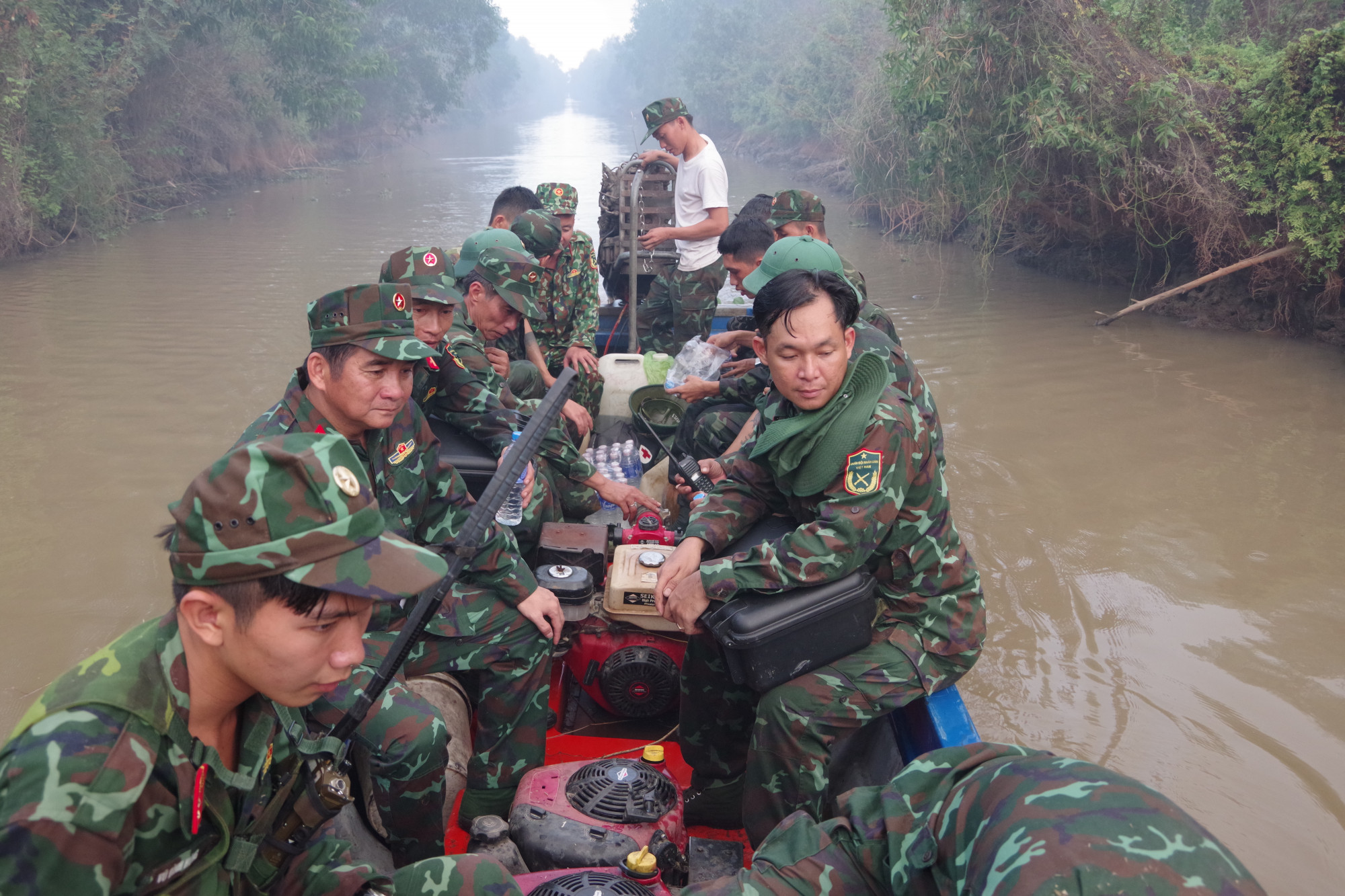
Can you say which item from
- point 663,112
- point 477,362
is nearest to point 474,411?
point 477,362

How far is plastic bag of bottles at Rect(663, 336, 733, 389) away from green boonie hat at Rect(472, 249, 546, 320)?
1.22 metres

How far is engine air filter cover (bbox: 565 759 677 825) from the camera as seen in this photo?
2.70 m

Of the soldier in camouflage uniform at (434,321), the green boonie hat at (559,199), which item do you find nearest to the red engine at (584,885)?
the soldier in camouflage uniform at (434,321)

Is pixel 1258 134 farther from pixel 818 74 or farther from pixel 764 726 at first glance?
pixel 818 74

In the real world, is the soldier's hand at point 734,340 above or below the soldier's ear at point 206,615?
below

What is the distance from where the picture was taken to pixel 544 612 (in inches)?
129

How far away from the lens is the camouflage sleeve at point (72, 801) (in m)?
1.37

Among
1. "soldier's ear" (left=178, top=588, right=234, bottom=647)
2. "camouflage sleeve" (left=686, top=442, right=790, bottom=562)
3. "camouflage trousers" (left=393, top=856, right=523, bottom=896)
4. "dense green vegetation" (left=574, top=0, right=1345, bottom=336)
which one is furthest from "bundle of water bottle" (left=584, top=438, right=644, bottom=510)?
"dense green vegetation" (left=574, top=0, right=1345, bottom=336)

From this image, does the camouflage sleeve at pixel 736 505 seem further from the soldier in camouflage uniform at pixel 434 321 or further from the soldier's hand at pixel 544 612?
the soldier in camouflage uniform at pixel 434 321

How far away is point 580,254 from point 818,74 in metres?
24.8

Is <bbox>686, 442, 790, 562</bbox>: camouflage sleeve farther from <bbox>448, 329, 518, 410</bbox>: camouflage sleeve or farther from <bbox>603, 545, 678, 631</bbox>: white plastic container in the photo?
<bbox>448, 329, 518, 410</bbox>: camouflage sleeve

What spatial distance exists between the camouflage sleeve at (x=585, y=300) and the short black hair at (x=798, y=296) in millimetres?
3459

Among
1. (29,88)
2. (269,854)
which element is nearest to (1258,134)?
(269,854)

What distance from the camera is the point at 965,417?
908 cm
